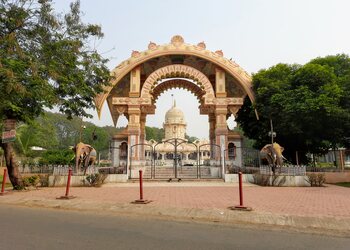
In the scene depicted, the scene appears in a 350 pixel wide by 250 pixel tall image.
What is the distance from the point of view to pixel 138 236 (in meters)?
5.39

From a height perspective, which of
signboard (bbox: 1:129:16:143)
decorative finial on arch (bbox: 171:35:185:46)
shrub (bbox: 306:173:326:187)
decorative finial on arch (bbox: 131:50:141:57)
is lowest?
shrub (bbox: 306:173:326:187)

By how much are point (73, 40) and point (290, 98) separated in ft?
49.2

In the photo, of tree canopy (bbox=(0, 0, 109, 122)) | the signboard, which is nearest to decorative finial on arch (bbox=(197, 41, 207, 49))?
tree canopy (bbox=(0, 0, 109, 122))

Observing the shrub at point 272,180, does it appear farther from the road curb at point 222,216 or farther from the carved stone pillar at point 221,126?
the road curb at point 222,216

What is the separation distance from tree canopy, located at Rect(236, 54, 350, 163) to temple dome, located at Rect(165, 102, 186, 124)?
2956 centimetres

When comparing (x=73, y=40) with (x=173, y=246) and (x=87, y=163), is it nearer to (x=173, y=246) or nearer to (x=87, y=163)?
(x=87, y=163)

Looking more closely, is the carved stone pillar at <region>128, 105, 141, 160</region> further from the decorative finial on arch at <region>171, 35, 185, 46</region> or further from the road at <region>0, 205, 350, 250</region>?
the road at <region>0, 205, 350, 250</region>

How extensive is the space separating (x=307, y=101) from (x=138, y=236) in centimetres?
1710

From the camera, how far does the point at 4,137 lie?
1153 cm

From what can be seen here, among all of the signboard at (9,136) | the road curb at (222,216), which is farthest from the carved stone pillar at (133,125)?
the road curb at (222,216)

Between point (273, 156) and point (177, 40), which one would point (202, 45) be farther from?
point (273, 156)

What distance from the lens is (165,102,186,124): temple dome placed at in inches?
2094

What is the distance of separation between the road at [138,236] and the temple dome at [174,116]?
46136 millimetres

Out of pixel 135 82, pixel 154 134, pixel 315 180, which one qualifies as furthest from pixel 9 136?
pixel 154 134
